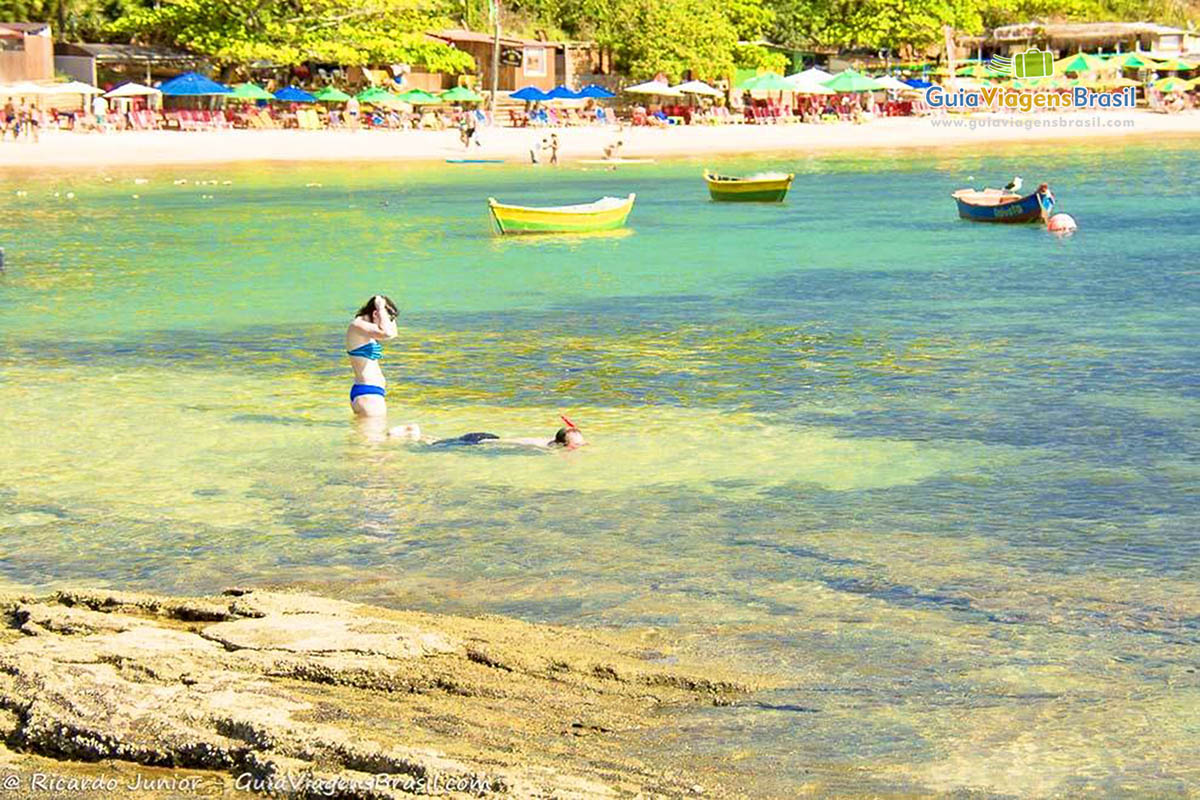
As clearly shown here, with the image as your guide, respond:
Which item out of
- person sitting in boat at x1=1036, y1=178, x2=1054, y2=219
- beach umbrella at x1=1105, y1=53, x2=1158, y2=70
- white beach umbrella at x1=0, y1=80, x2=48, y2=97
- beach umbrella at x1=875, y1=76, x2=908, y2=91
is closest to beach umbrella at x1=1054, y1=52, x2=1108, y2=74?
beach umbrella at x1=1105, y1=53, x2=1158, y2=70

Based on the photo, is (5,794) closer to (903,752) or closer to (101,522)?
(903,752)

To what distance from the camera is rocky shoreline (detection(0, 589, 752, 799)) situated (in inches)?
270

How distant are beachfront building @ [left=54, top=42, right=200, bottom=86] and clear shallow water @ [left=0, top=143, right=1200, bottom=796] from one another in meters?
44.7

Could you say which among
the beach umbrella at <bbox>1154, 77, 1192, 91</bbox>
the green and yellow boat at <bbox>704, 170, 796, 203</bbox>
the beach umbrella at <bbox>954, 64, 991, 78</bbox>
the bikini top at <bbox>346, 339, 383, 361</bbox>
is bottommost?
the bikini top at <bbox>346, 339, 383, 361</bbox>

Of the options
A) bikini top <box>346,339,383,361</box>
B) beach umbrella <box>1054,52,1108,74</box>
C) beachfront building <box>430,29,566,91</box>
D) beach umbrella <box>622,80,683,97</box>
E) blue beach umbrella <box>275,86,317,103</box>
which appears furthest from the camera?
beach umbrella <box>1054,52,1108,74</box>

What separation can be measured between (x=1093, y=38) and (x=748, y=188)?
73588 millimetres

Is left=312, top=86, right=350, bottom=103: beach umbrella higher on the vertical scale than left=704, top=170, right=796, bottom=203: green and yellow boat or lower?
higher

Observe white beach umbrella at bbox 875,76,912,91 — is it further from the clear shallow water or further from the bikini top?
the bikini top

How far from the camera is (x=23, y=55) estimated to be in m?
70.6

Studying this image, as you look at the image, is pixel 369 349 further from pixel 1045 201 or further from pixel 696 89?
pixel 696 89

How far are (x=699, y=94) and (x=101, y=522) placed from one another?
3036 inches

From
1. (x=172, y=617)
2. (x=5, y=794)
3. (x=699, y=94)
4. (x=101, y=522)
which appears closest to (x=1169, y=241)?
(x=101, y=522)

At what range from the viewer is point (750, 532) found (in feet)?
40.1

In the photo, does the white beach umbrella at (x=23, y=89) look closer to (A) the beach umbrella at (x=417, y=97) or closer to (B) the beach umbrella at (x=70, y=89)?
(B) the beach umbrella at (x=70, y=89)
